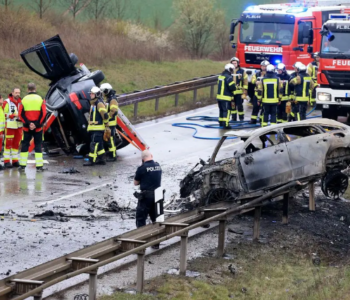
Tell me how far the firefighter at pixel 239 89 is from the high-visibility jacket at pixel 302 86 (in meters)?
1.87

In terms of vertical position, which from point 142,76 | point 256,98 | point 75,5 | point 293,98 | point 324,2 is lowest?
point 142,76

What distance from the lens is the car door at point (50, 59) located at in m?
16.7

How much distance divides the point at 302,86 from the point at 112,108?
6.03 meters

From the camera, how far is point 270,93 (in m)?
19.7

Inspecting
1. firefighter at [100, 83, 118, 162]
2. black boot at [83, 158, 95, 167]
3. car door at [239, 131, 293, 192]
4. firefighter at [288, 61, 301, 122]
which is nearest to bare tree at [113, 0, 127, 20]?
firefighter at [288, 61, 301, 122]

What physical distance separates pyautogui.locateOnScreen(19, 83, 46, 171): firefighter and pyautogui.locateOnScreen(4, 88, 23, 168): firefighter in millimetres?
437

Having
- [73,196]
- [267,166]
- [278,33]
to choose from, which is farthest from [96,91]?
[278,33]

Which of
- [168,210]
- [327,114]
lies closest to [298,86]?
[327,114]

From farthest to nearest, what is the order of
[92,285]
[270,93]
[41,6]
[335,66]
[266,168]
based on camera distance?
1. [41,6]
2. [335,66]
3. [270,93]
4. [266,168]
5. [92,285]

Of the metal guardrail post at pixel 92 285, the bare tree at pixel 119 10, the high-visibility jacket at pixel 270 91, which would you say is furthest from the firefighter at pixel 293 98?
the bare tree at pixel 119 10

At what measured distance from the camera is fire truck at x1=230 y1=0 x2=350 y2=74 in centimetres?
2458

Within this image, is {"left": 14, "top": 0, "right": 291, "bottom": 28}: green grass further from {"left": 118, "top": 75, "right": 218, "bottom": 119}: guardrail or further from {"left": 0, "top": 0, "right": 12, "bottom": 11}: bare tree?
{"left": 118, "top": 75, "right": 218, "bottom": 119}: guardrail

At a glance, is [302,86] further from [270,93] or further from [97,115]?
[97,115]

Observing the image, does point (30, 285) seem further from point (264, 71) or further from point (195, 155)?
point (264, 71)
